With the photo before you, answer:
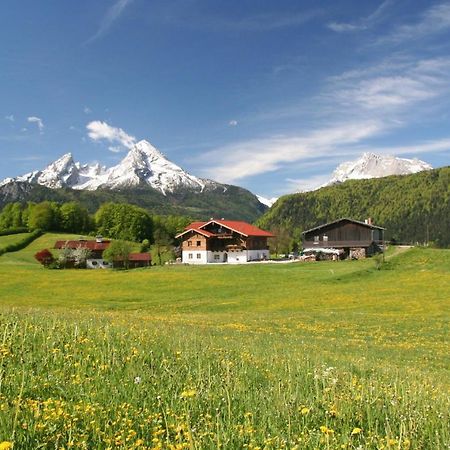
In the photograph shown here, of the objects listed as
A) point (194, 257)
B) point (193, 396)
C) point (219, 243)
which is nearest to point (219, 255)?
point (219, 243)

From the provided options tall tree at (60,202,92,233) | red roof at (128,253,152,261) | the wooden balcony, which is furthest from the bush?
tall tree at (60,202,92,233)

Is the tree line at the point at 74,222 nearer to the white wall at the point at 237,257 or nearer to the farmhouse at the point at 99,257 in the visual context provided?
the farmhouse at the point at 99,257

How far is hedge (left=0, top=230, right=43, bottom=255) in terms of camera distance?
461 feet

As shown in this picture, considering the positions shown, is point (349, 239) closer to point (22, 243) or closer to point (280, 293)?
point (280, 293)

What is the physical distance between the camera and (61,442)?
5.19m

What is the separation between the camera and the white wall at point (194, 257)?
12088cm

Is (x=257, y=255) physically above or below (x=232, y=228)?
below

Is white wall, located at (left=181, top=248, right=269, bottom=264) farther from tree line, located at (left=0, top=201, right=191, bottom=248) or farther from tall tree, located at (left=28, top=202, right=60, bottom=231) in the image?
tall tree, located at (left=28, top=202, right=60, bottom=231)

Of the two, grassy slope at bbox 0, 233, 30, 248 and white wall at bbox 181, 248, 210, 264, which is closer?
white wall at bbox 181, 248, 210, 264

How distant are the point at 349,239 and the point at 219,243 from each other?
34.4m

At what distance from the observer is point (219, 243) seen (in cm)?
12394

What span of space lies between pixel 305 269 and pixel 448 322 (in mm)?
46653

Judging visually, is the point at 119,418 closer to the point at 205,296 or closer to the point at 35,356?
the point at 35,356

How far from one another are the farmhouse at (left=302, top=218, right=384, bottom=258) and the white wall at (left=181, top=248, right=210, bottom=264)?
2652 centimetres
